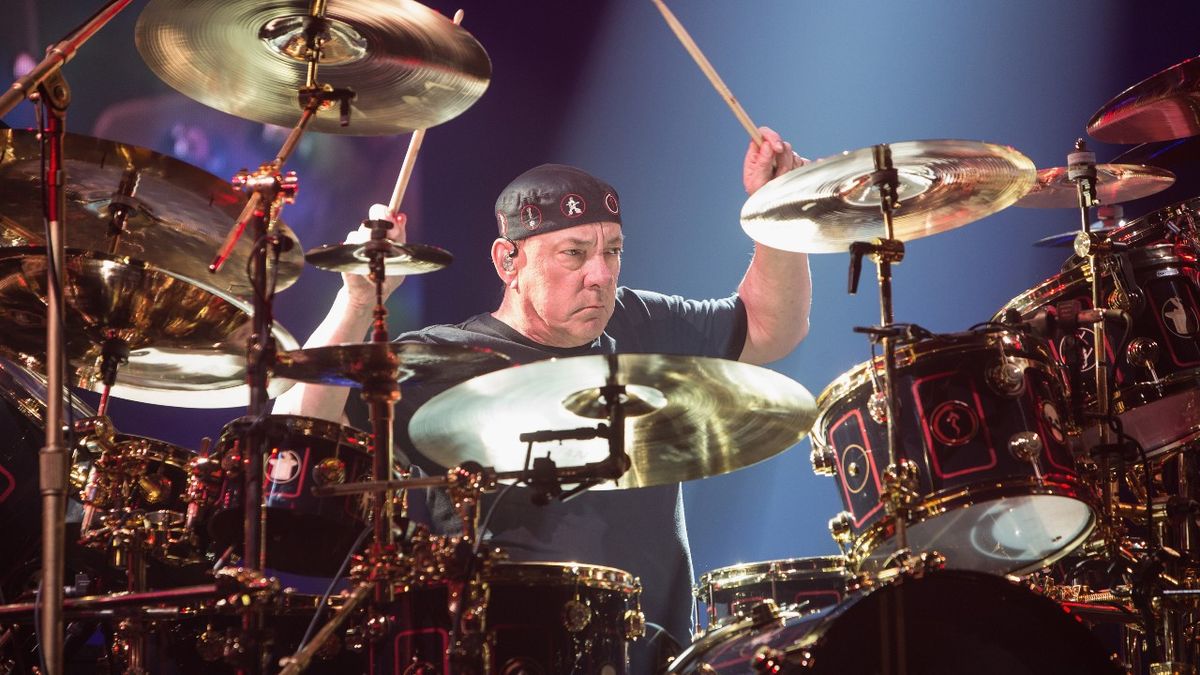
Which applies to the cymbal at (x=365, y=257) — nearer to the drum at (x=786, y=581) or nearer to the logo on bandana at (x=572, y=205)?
the drum at (x=786, y=581)

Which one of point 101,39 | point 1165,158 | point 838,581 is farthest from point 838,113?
point 101,39

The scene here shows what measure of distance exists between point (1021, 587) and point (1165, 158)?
9.01 feet

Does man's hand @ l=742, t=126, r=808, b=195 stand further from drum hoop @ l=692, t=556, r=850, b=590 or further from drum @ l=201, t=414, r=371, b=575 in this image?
drum @ l=201, t=414, r=371, b=575

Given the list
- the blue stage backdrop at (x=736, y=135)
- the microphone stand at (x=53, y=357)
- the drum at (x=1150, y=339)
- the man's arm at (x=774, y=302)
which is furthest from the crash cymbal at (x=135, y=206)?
the drum at (x=1150, y=339)

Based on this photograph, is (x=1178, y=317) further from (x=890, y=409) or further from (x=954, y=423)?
(x=890, y=409)

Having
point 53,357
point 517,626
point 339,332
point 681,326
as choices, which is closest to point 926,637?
point 517,626

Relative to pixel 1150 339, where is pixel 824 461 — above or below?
below

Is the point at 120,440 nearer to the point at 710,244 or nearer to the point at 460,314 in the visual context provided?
the point at 460,314

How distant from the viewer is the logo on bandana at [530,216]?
4.05 metres

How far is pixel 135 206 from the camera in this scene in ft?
8.84

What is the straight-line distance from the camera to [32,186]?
8.80 feet

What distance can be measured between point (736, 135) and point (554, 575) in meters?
2.63

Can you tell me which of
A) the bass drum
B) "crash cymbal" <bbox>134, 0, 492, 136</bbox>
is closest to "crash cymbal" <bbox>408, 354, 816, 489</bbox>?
the bass drum

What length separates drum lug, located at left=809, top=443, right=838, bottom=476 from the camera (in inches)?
119
